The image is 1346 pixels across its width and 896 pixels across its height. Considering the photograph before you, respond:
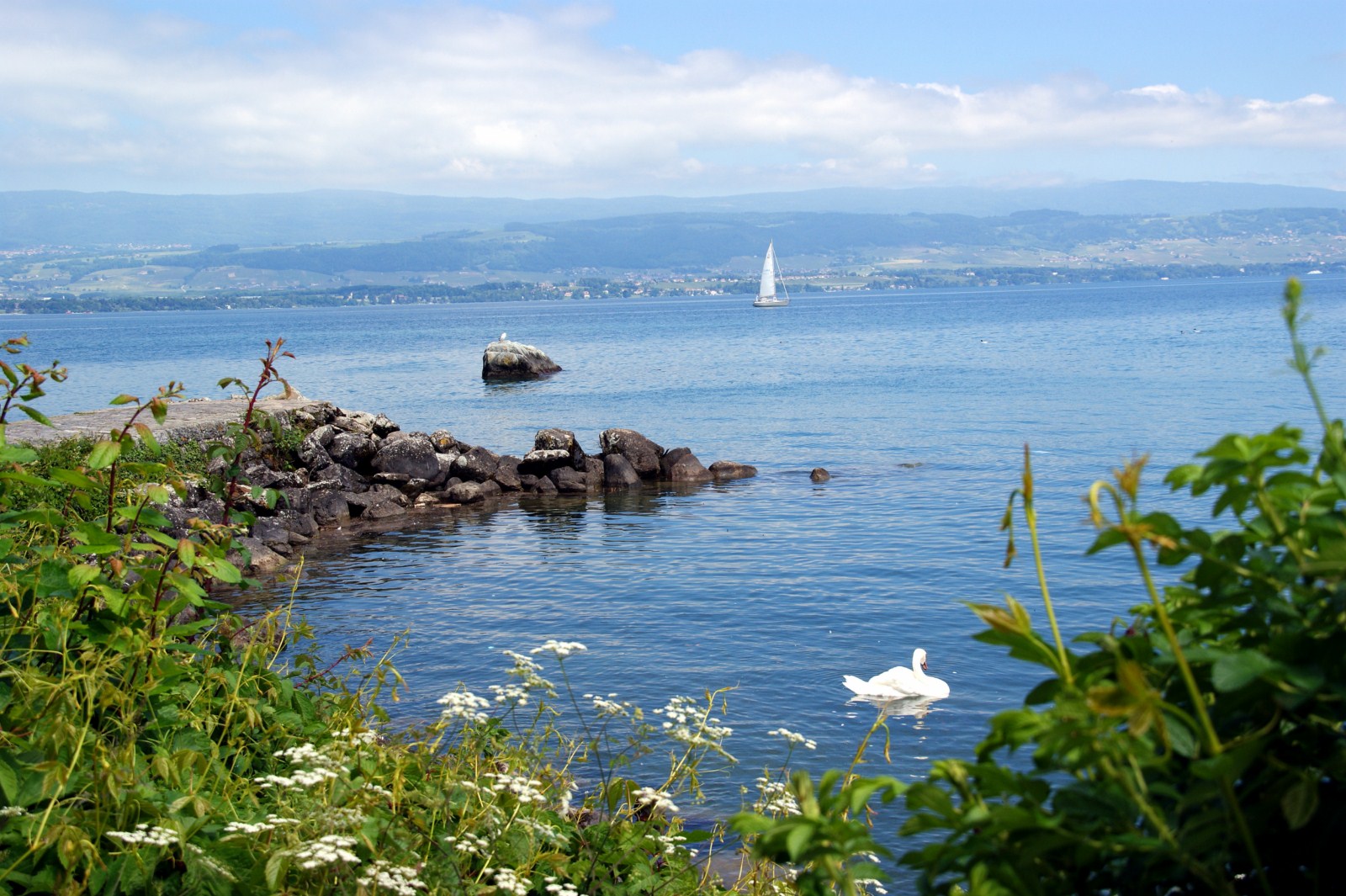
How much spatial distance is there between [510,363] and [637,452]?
3901 centimetres

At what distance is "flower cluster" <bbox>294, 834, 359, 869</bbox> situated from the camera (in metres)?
3.15

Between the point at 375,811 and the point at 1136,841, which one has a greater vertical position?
the point at 1136,841

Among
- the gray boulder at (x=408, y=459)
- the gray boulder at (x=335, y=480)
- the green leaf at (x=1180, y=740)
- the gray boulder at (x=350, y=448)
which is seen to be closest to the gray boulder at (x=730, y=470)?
the gray boulder at (x=408, y=459)

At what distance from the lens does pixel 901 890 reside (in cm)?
783

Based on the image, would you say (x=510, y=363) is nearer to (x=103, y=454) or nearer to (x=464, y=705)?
(x=464, y=705)

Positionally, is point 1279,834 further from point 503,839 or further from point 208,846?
point 208,846

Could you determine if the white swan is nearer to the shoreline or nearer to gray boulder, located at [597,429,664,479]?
the shoreline

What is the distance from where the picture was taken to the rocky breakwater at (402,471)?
22.7m

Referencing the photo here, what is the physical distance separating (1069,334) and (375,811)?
92470 mm

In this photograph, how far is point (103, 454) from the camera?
375 cm

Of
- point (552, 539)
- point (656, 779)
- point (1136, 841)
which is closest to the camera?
point (1136, 841)

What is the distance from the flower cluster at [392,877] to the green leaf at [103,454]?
173cm

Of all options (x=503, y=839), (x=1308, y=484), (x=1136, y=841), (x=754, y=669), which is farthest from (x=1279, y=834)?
(x=754, y=669)

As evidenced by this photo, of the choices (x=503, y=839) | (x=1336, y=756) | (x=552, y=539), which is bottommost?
(x=552, y=539)
